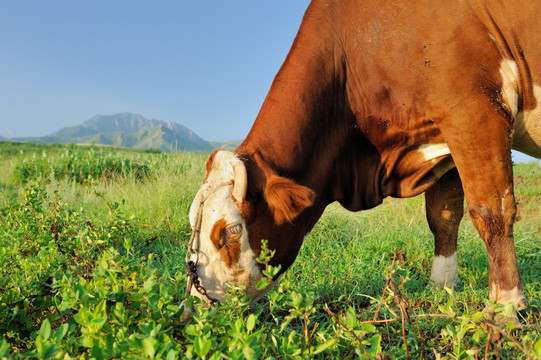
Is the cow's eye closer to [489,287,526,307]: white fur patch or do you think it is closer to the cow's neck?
the cow's neck

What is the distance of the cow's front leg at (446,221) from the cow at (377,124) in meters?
0.65

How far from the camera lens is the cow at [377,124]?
262cm

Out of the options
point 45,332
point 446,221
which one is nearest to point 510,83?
point 446,221

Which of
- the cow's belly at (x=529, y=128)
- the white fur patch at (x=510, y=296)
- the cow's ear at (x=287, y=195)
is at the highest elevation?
the cow's belly at (x=529, y=128)

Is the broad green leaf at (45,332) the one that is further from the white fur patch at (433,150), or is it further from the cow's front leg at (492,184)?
the white fur patch at (433,150)

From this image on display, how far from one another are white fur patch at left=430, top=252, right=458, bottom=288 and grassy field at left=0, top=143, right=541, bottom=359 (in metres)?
0.12

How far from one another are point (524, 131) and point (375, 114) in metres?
1.13

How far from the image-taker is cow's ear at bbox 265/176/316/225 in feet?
8.25

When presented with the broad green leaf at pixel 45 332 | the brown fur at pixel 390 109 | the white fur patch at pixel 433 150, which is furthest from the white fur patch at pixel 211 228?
the white fur patch at pixel 433 150

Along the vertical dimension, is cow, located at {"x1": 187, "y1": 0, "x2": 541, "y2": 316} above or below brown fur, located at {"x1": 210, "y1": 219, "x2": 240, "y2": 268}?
above

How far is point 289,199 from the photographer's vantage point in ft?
8.25

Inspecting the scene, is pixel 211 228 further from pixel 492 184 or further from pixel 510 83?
pixel 510 83

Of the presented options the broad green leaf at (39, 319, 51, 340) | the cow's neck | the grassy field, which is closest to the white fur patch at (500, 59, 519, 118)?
the cow's neck

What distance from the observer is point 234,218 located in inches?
101
